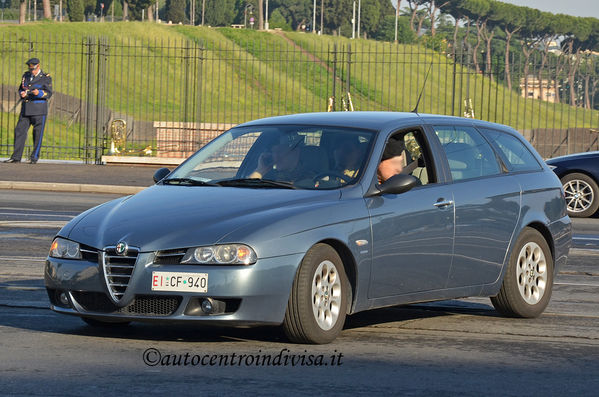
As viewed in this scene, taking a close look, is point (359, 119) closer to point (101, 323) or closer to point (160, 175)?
point (160, 175)

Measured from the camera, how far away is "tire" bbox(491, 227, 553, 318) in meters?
8.37

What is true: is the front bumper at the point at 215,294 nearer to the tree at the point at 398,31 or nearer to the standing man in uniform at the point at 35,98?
the standing man in uniform at the point at 35,98

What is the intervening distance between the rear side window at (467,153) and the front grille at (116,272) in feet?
8.16

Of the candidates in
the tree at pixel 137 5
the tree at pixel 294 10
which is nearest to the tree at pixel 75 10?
the tree at pixel 137 5

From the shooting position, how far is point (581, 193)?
57.8 ft

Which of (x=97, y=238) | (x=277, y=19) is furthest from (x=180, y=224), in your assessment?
(x=277, y=19)

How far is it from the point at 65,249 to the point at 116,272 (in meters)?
0.47

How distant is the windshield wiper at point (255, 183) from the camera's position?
747 cm

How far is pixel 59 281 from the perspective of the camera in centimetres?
705

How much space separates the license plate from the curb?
596 inches

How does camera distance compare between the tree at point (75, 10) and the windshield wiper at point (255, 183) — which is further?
the tree at point (75, 10)

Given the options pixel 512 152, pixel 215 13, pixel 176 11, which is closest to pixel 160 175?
pixel 512 152

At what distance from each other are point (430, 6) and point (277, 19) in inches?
1074

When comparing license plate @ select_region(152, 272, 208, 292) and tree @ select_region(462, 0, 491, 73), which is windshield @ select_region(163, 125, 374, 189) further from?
tree @ select_region(462, 0, 491, 73)
